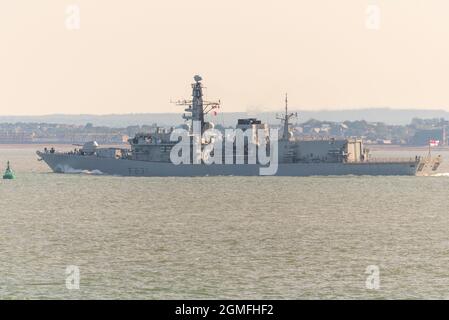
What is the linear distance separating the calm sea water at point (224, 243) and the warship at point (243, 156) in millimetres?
17681

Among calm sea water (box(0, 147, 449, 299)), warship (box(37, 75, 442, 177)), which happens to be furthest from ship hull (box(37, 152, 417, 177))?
calm sea water (box(0, 147, 449, 299))

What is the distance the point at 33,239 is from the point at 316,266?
14.8 metres

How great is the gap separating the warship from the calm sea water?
17.7 metres

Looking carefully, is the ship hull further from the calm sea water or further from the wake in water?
the calm sea water

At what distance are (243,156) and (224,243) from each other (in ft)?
177

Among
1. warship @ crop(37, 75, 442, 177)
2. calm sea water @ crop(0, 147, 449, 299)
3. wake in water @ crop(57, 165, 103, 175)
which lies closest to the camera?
calm sea water @ crop(0, 147, 449, 299)

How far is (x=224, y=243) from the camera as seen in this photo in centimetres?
4103

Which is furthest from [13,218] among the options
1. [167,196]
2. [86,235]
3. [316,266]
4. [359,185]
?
[359,185]

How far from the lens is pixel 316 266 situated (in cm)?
3466

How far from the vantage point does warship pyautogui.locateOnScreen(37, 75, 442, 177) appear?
94938 mm

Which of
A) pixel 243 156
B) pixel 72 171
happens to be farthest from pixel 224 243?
pixel 72 171

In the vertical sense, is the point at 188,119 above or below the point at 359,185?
above

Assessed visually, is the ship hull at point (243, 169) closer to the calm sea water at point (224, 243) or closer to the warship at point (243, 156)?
the warship at point (243, 156)
